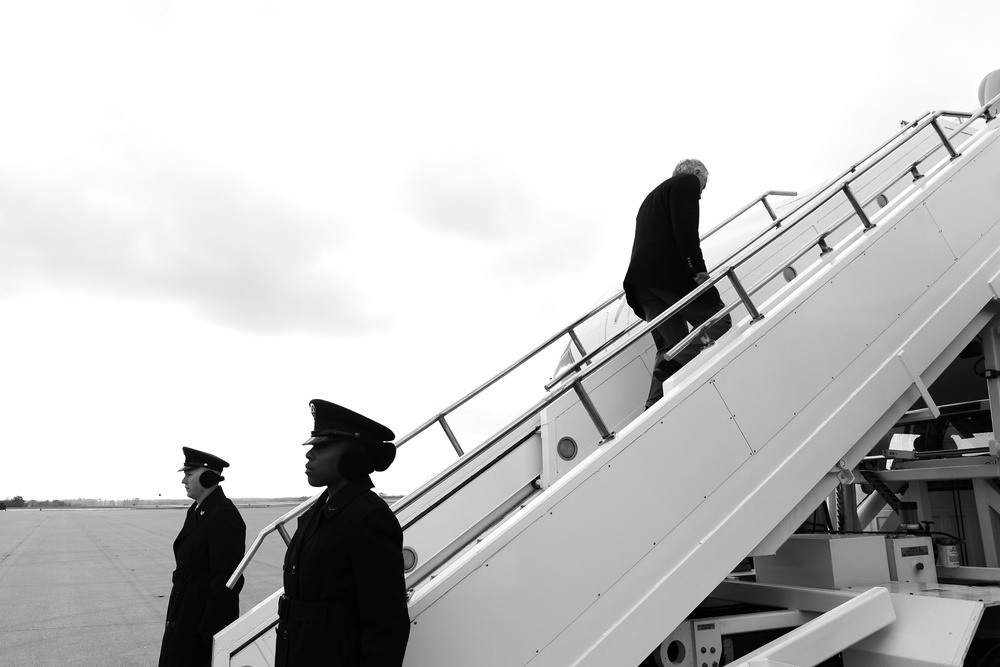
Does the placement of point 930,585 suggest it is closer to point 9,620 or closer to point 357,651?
point 357,651

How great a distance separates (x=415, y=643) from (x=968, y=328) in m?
3.52

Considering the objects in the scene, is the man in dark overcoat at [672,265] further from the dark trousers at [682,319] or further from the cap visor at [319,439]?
the cap visor at [319,439]

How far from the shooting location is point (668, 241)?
4402 mm

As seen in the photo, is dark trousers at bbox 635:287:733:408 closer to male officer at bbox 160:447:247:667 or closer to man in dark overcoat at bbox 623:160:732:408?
man in dark overcoat at bbox 623:160:732:408

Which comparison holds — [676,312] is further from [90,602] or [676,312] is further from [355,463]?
[90,602]

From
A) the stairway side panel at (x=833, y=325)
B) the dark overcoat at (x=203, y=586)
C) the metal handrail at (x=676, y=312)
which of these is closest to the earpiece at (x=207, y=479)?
the dark overcoat at (x=203, y=586)

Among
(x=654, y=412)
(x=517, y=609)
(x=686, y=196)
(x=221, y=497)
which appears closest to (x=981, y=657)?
(x=654, y=412)

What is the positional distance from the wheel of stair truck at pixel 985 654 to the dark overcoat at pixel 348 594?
2.90m

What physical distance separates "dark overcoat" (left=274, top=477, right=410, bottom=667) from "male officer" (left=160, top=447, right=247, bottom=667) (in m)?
1.93

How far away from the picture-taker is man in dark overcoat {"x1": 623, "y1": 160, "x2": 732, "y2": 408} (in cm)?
423

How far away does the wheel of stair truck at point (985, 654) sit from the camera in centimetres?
364

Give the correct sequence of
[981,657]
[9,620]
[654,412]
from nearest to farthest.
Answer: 1. [654,412]
2. [981,657]
3. [9,620]

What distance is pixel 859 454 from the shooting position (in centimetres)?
380

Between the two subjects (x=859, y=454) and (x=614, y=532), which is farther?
(x=859, y=454)
